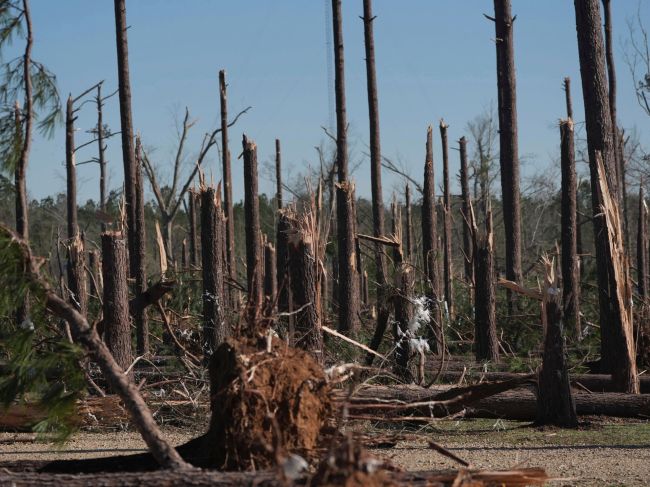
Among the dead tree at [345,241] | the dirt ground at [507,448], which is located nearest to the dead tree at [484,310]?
the dead tree at [345,241]

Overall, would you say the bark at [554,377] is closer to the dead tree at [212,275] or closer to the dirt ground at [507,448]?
the dirt ground at [507,448]

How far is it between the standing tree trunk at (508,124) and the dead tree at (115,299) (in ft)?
23.5

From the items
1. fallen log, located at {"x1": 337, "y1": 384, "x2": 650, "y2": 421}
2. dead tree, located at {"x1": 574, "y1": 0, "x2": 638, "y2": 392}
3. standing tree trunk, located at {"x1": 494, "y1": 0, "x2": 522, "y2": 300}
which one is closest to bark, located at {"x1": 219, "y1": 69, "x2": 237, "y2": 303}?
standing tree trunk, located at {"x1": 494, "y1": 0, "x2": 522, "y2": 300}

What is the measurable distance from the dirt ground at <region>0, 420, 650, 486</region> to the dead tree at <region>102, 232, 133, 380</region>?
148 centimetres

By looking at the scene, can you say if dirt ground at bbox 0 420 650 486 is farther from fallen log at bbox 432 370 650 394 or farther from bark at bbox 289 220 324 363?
fallen log at bbox 432 370 650 394

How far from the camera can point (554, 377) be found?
988 cm

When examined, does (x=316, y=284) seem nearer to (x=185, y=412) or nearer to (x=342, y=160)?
(x=185, y=412)

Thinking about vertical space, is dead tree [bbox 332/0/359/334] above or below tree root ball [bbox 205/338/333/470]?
above

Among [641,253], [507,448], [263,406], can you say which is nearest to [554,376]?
[507,448]

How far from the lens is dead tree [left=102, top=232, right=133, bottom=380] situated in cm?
1175

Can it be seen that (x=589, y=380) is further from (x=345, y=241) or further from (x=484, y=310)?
(x=345, y=241)

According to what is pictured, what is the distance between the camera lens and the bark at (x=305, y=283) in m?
10.1

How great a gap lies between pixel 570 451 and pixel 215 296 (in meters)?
5.74

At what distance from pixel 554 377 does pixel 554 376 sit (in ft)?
0.07
